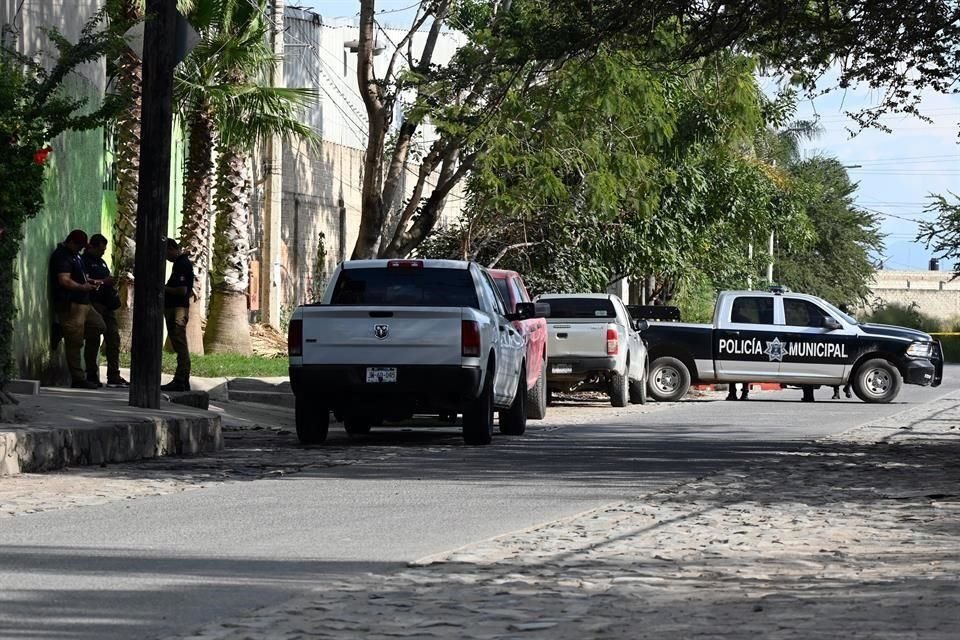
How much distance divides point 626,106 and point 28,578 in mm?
21380

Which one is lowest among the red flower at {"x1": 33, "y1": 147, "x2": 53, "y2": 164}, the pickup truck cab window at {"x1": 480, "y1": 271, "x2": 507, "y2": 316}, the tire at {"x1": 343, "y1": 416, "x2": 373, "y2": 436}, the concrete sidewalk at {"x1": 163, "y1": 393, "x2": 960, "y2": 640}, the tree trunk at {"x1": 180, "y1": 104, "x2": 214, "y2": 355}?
the concrete sidewalk at {"x1": 163, "y1": 393, "x2": 960, "y2": 640}

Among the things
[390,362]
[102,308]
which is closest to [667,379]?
[102,308]

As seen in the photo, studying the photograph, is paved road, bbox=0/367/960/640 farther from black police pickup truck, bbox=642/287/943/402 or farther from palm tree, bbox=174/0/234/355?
palm tree, bbox=174/0/234/355

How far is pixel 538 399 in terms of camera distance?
25312mm

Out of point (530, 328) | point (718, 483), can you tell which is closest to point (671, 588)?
point (718, 483)

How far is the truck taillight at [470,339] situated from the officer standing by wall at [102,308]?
626 cm

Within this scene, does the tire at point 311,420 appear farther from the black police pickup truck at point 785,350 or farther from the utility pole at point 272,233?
the utility pole at point 272,233

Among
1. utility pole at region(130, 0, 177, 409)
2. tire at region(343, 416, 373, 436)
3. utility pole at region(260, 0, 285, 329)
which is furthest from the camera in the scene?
utility pole at region(260, 0, 285, 329)

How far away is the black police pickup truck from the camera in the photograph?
32.3m

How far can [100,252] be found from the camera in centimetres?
2286

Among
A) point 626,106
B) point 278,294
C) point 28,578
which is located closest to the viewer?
point 28,578

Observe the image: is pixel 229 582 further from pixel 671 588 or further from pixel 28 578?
pixel 671 588

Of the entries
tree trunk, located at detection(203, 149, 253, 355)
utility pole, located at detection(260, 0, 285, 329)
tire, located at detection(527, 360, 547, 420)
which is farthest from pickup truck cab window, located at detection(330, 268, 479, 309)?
utility pole, located at detection(260, 0, 285, 329)

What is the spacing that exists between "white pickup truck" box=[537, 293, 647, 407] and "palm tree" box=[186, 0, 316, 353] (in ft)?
19.9
